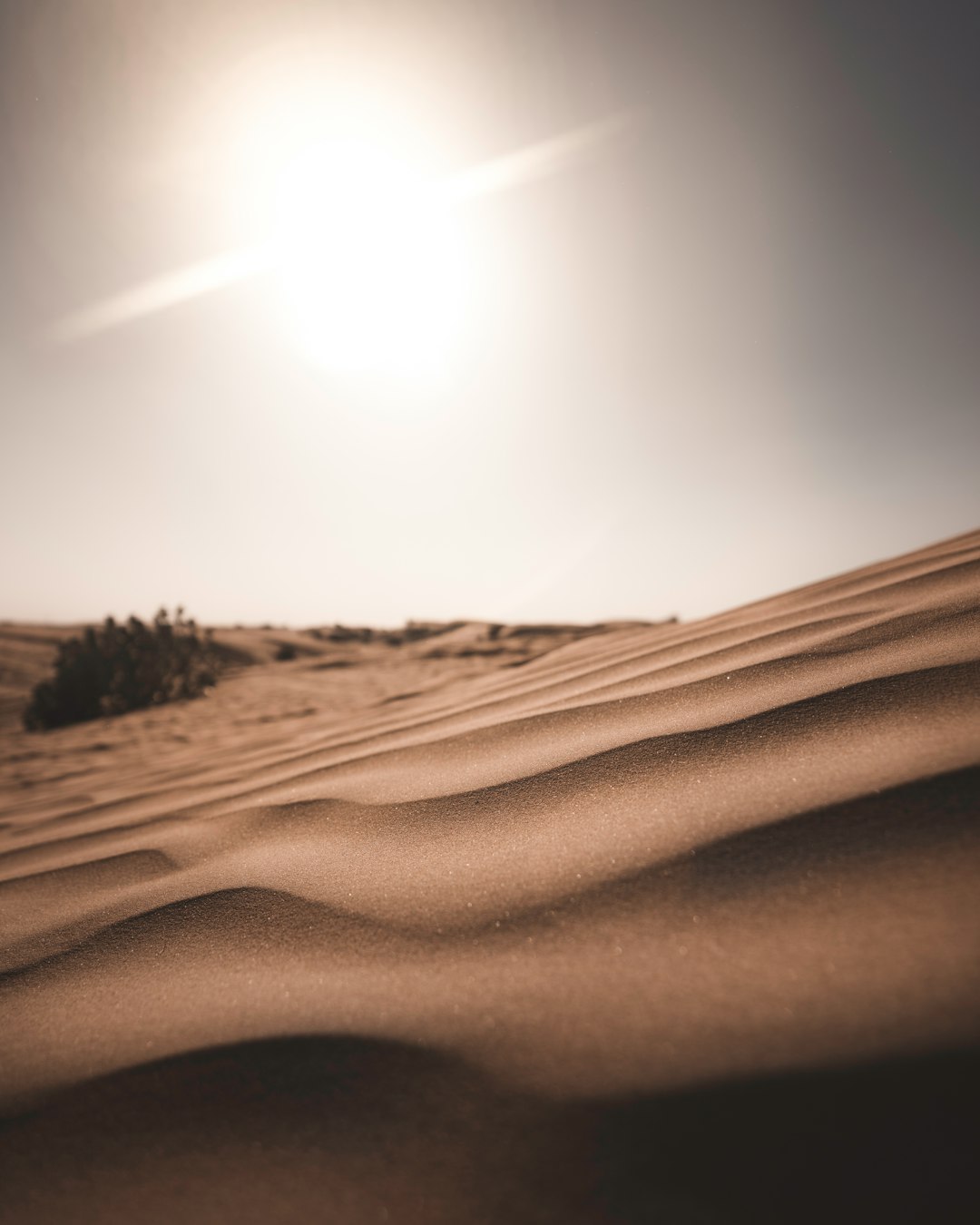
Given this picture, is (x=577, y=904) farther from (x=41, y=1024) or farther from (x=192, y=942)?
(x=41, y=1024)

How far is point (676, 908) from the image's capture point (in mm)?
647

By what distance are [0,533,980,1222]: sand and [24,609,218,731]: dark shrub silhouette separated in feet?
17.4

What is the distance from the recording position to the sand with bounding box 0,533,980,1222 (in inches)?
17.2

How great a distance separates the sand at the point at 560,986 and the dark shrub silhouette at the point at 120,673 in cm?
530

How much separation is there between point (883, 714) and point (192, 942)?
1.01 meters

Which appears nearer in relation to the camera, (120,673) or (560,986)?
(560,986)

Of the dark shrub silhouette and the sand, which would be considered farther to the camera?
the dark shrub silhouette

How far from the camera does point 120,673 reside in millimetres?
6070

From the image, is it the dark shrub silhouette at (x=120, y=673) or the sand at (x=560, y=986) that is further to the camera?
the dark shrub silhouette at (x=120, y=673)

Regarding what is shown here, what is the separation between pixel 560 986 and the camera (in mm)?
592

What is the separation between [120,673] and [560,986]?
6.57m

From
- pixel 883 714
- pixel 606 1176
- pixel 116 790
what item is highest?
pixel 883 714

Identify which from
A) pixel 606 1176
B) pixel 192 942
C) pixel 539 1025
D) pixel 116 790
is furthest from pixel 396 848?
pixel 116 790

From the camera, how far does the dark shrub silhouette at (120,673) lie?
223 inches
